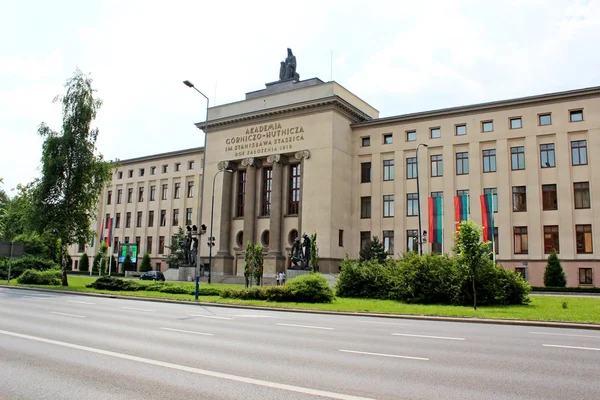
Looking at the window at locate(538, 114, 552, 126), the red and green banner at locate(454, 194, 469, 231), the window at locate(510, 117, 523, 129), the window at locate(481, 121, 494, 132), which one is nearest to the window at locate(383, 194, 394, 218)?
the red and green banner at locate(454, 194, 469, 231)

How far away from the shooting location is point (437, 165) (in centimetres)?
5044

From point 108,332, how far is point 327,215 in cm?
4015

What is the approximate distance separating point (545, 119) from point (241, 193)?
112 feet

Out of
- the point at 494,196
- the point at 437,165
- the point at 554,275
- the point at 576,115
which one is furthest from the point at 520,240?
the point at 576,115

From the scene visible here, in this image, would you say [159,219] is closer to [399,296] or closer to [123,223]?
[123,223]

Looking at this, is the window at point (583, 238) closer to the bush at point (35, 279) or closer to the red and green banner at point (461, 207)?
the red and green banner at point (461, 207)

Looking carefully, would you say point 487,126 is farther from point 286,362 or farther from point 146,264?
point 146,264

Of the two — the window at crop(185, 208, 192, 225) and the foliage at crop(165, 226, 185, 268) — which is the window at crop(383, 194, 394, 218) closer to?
the foliage at crop(165, 226, 185, 268)

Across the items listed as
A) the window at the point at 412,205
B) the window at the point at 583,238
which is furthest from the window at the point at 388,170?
the window at the point at 583,238

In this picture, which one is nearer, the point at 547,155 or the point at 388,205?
the point at 547,155

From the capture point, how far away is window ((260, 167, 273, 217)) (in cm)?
5916

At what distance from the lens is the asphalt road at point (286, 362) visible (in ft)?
22.1

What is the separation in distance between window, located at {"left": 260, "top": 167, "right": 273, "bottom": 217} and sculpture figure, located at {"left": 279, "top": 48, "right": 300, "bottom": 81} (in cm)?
1165

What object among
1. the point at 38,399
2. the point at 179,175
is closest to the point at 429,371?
the point at 38,399
